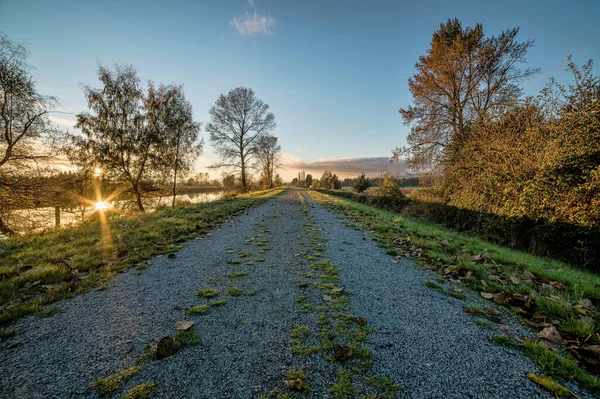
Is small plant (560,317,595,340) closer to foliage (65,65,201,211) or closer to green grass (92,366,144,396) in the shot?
green grass (92,366,144,396)

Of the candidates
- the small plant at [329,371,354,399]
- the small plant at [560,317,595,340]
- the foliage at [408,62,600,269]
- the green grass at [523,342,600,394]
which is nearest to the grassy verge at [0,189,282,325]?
the small plant at [329,371,354,399]

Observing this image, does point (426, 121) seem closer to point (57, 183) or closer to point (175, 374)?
point (175, 374)

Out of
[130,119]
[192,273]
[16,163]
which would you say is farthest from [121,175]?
[192,273]

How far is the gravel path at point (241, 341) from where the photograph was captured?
1793 mm

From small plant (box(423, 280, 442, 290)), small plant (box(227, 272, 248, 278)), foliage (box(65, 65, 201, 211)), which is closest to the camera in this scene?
small plant (box(423, 280, 442, 290))

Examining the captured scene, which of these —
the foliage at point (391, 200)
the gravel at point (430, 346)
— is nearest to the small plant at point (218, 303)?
the gravel at point (430, 346)

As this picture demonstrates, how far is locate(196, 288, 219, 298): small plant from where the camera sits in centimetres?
328

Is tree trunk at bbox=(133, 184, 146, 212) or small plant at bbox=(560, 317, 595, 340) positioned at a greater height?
tree trunk at bbox=(133, 184, 146, 212)

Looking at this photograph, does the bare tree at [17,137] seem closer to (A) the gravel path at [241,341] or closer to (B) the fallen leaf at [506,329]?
(A) the gravel path at [241,341]

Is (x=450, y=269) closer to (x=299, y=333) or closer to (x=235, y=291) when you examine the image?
(x=299, y=333)

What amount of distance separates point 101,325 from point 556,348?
4857 mm

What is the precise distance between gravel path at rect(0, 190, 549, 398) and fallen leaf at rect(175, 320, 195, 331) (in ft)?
0.24

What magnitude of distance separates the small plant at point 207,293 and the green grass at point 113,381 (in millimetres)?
1313

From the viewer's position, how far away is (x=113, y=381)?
1.81 metres
